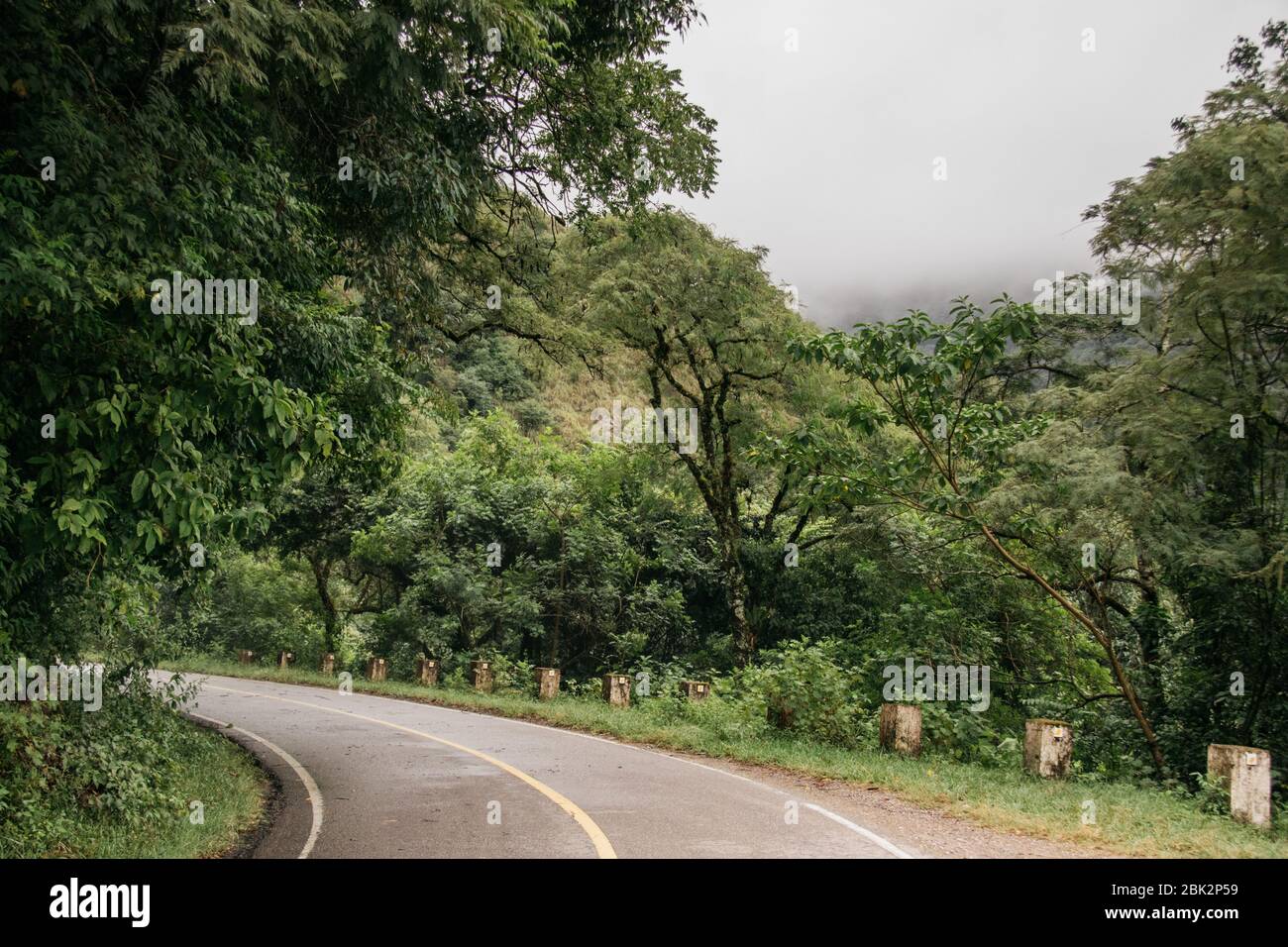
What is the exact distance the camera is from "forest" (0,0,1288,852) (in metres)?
5.33

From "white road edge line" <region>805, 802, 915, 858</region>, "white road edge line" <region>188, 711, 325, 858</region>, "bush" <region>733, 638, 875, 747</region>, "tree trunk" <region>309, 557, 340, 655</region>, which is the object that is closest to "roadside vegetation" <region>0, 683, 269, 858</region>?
"white road edge line" <region>188, 711, 325, 858</region>

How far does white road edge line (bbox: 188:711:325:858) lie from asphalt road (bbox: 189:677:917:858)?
3 cm

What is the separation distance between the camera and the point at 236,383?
539 cm

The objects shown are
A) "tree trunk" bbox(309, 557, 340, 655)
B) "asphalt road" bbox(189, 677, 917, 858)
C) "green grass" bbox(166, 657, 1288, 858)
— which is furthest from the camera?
"tree trunk" bbox(309, 557, 340, 655)

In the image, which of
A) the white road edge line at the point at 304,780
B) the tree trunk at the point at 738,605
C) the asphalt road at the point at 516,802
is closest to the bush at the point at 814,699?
the asphalt road at the point at 516,802

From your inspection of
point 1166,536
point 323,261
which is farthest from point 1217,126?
point 323,261

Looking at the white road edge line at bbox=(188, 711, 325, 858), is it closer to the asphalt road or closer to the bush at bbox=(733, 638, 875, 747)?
the asphalt road

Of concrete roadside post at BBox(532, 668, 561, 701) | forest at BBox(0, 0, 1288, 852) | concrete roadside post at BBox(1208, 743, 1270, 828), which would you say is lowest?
concrete roadside post at BBox(532, 668, 561, 701)

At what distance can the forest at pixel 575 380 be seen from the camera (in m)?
5.33

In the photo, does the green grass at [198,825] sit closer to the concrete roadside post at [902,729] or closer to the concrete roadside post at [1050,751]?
the concrete roadside post at [902,729]

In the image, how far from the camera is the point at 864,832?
7547 millimetres

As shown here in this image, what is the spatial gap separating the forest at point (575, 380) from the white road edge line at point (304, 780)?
1596 mm

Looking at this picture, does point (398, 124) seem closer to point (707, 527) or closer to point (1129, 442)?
point (1129, 442)

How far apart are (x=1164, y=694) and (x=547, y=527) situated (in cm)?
1535
